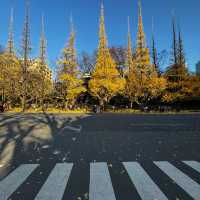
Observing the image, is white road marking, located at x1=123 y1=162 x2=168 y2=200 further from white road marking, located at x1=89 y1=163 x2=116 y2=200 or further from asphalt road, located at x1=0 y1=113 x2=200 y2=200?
white road marking, located at x1=89 y1=163 x2=116 y2=200

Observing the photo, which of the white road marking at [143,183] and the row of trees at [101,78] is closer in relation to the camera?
the white road marking at [143,183]

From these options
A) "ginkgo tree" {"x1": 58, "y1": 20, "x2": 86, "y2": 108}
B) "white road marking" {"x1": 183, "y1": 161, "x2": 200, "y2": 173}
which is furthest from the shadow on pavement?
"ginkgo tree" {"x1": 58, "y1": 20, "x2": 86, "y2": 108}

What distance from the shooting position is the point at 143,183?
18.5ft

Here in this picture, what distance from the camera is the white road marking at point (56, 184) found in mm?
4879

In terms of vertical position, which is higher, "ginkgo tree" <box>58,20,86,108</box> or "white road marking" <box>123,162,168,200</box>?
"ginkgo tree" <box>58,20,86,108</box>

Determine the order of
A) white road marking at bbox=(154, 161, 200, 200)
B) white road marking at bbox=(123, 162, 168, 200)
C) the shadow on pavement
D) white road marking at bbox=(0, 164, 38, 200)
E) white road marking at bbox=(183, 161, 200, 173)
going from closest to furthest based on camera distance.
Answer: white road marking at bbox=(123, 162, 168, 200), white road marking at bbox=(154, 161, 200, 200), white road marking at bbox=(0, 164, 38, 200), white road marking at bbox=(183, 161, 200, 173), the shadow on pavement

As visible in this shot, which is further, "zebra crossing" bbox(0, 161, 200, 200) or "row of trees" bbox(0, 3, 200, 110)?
"row of trees" bbox(0, 3, 200, 110)

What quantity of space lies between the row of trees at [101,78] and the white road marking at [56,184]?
32.1 m

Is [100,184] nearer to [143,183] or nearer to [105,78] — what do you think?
[143,183]

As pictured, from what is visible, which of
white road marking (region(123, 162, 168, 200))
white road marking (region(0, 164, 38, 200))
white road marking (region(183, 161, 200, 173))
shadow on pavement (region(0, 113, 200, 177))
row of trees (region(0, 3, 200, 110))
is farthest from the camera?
row of trees (region(0, 3, 200, 110))

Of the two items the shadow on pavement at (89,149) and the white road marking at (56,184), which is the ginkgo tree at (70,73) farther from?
the white road marking at (56,184)

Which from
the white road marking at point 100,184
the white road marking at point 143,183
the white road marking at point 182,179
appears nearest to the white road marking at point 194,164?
the white road marking at point 182,179

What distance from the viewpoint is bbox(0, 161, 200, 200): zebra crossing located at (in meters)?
4.92

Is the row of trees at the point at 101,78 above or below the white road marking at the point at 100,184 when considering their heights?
above
